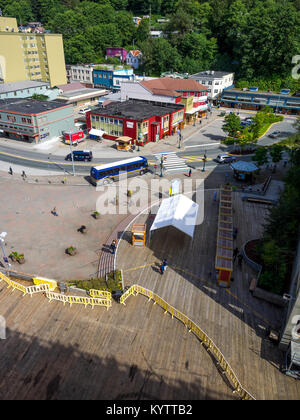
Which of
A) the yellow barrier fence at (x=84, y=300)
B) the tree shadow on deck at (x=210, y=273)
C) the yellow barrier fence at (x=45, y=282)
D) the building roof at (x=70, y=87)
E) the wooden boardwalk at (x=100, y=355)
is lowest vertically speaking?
the tree shadow on deck at (x=210, y=273)

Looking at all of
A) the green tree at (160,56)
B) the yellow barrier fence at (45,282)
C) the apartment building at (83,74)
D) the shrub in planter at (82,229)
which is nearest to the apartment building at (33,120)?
the shrub in planter at (82,229)

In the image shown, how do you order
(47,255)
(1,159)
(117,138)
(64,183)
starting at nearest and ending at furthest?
(47,255), (64,183), (1,159), (117,138)

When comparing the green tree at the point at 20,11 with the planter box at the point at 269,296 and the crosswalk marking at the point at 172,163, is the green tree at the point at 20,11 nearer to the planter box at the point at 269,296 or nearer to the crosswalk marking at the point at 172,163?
the crosswalk marking at the point at 172,163

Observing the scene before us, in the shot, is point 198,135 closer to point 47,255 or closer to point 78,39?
point 47,255

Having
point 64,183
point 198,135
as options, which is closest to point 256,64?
point 198,135

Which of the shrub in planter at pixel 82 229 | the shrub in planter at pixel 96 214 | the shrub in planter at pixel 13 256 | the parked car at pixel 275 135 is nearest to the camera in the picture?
the shrub in planter at pixel 13 256

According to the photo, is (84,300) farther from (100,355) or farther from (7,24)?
(7,24)

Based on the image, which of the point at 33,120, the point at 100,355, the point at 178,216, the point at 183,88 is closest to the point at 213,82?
the point at 183,88

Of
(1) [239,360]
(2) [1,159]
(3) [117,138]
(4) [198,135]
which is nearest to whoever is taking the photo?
(1) [239,360]
